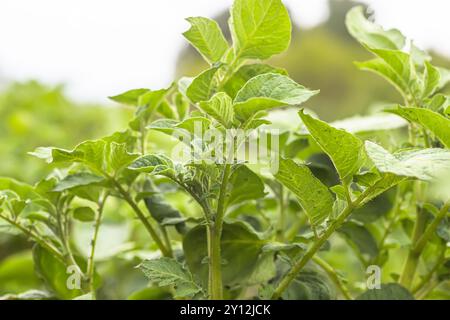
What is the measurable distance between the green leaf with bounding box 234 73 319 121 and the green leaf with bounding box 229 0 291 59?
0.16ft

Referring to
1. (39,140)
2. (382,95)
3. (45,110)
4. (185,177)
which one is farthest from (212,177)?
(382,95)

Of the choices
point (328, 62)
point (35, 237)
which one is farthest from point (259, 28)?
point (328, 62)

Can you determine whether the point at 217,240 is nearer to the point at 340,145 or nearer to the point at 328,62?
the point at 340,145

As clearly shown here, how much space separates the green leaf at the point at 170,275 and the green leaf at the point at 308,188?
0.09 m

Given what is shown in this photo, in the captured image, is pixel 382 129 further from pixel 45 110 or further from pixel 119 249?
pixel 45 110

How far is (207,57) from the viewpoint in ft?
1.38

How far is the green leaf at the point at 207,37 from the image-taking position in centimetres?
40

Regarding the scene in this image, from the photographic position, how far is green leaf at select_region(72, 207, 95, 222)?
1.68 feet

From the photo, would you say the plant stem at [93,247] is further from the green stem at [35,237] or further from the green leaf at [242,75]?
the green leaf at [242,75]

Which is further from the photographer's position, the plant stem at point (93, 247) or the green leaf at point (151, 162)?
the plant stem at point (93, 247)

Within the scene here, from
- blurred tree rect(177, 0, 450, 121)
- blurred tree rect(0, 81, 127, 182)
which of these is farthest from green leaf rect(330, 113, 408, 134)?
blurred tree rect(177, 0, 450, 121)

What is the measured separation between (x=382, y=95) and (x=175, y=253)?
3.21 m

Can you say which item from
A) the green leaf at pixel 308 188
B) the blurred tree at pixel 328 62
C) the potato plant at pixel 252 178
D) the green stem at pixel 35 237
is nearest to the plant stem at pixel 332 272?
the potato plant at pixel 252 178

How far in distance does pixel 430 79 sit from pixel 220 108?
0.21 m
